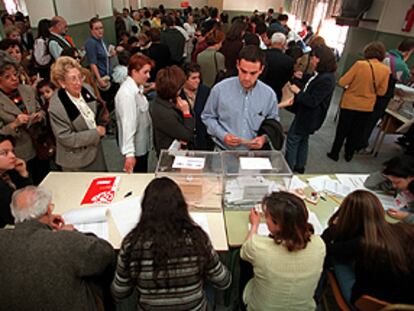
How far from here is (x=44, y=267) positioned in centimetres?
117

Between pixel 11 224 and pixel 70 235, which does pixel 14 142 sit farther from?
pixel 70 235

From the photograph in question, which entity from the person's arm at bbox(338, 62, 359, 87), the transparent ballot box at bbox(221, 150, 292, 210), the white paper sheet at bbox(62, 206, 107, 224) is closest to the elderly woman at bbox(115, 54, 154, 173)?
the white paper sheet at bbox(62, 206, 107, 224)

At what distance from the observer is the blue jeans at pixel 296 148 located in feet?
11.6

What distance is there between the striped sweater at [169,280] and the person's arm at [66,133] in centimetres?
125

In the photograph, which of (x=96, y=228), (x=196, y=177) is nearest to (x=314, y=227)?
(x=196, y=177)

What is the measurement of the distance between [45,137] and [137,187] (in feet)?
3.72

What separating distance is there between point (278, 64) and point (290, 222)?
3238mm

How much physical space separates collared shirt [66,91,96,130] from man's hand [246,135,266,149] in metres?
1.33

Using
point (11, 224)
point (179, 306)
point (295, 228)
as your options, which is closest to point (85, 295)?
point (179, 306)

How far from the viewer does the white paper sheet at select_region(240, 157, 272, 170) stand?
Result: 1.93 metres

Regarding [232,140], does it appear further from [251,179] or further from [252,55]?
[252,55]

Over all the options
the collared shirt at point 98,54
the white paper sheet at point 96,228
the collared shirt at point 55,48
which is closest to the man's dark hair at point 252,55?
the white paper sheet at point 96,228

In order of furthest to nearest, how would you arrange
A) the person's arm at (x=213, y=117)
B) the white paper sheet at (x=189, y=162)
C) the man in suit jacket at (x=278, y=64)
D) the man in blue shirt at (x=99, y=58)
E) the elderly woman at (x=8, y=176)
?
1. the man in blue shirt at (x=99, y=58)
2. the man in suit jacket at (x=278, y=64)
3. the person's arm at (x=213, y=117)
4. the white paper sheet at (x=189, y=162)
5. the elderly woman at (x=8, y=176)

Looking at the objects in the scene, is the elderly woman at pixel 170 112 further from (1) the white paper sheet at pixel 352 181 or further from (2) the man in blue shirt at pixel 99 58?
(2) the man in blue shirt at pixel 99 58
